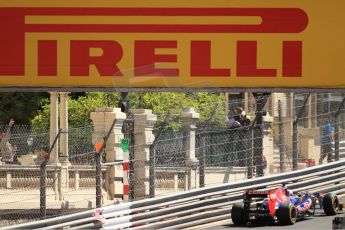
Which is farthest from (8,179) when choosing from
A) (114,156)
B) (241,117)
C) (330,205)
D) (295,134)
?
(295,134)

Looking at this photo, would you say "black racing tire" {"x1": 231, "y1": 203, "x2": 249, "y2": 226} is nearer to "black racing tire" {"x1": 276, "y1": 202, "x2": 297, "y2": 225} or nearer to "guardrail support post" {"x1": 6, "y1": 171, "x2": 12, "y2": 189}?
"black racing tire" {"x1": 276, "y1": 202, "x2": 297, "y2": 225}

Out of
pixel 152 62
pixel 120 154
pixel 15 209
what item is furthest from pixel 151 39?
pixel 120 154

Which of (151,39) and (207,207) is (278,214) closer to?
(207,207)

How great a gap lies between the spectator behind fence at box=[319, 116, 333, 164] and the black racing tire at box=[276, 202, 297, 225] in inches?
142

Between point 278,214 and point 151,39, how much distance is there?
268 inches

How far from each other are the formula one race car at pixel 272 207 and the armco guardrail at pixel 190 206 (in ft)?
2.06

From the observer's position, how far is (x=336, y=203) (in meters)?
21.2

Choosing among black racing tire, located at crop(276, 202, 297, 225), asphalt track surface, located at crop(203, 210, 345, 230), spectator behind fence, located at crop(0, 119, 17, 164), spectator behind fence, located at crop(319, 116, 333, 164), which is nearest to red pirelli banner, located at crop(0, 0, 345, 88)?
spectator behind fence, located at crop(0, 119, 17, 164)

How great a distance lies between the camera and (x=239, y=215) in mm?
20016

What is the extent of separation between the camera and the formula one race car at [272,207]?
19.8 metres

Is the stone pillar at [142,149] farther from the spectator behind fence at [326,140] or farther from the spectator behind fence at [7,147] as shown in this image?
the spectator behind fence at [326,140]

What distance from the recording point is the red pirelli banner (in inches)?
548

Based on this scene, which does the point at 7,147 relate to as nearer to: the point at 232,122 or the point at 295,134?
the point at 232,122

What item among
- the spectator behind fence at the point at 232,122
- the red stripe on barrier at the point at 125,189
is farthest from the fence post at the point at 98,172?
the spectator behind fence at the point at 232,122
